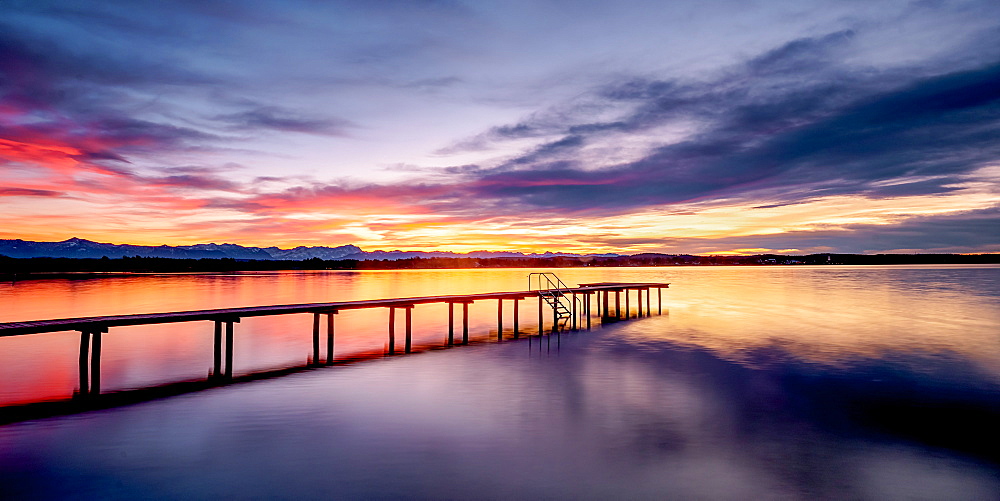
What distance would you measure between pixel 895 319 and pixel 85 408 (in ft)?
147

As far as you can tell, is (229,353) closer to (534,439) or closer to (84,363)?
(84,363)

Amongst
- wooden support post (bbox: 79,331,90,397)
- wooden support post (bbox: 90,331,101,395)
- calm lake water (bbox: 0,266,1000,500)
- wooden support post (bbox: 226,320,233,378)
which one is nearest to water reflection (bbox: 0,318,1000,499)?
calm lake water (bbox: 0,266,1000,500)

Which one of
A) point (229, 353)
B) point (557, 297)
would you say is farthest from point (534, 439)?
Answer: point (557, 297)

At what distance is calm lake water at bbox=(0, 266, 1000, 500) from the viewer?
9305 mm

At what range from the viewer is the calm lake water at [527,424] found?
Result: 9.30 meters

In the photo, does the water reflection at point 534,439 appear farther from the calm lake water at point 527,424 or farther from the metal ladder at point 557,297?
the metal ladder at point 557,297

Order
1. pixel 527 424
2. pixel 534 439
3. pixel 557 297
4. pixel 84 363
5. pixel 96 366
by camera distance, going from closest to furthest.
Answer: pixel 534 439, pixel 527 424, pixel 96 366, pixel 84 363, pixel 557 297

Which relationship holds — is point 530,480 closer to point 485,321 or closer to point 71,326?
point 71,326

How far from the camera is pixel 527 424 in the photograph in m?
13.2

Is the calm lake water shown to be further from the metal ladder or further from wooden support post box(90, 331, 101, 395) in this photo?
the metal ladder

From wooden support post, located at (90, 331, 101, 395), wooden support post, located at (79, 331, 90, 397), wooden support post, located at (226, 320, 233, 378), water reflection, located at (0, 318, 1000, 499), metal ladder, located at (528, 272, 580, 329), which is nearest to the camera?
water reflection, located at (0, 318, 1000, 499)

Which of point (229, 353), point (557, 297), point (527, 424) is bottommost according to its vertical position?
point (527, 424)

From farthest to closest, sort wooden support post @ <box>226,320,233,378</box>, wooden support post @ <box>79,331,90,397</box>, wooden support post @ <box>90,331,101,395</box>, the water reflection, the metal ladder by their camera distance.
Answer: the metal ladder
wooden support post @ <box>226,320,233,378</box>
wooden support post @ <box>79,331,90,397</box>
wooden support post @ <box>90,331,101,395</box>
the water reflection

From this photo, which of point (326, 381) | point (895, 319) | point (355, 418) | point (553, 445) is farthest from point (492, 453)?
point (895, 319)
